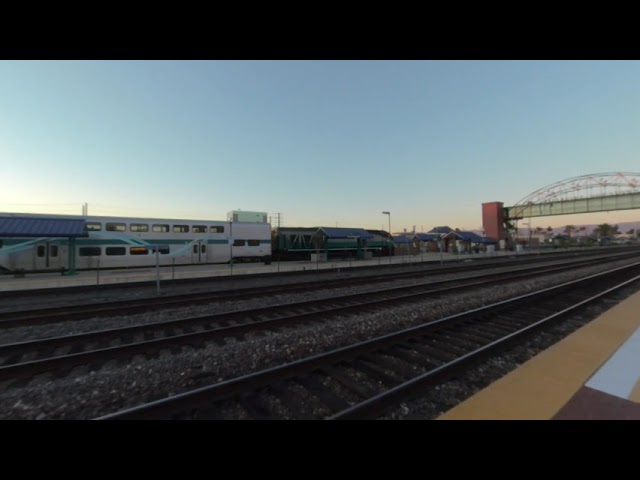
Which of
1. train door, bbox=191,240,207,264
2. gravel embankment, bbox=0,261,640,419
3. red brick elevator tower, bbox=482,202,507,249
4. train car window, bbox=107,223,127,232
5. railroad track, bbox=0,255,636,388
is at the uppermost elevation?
red brick elevator tower, bbox=482,202,507,249

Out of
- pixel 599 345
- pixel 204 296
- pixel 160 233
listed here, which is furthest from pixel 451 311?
pixel 160 233

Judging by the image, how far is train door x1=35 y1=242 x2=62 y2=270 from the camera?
2205 centimetres

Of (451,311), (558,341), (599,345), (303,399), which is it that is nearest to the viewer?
(303,399)

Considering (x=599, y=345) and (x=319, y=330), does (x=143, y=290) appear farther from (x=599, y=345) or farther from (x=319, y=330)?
(x=599, y=345)

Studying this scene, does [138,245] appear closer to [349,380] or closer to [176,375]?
[176,375]

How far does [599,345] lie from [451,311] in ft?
12.6

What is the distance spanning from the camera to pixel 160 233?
86.8ft

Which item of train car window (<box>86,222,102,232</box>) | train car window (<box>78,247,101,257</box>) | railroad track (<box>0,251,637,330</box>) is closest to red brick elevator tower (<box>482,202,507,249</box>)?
railroad track (<box>0,251,637,330</box>)

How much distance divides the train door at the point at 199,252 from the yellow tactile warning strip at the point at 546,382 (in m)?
28.0

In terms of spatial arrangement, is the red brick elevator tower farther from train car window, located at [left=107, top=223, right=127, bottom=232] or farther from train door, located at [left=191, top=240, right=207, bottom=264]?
train car window, located at [left=107, top=223, right=127, bottom=232]

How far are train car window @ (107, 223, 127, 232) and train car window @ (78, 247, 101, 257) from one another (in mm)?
1814

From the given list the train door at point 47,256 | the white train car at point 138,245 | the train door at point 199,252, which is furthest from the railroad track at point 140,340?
the train door at point 199,252

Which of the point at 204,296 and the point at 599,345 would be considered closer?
the point at 599,345
